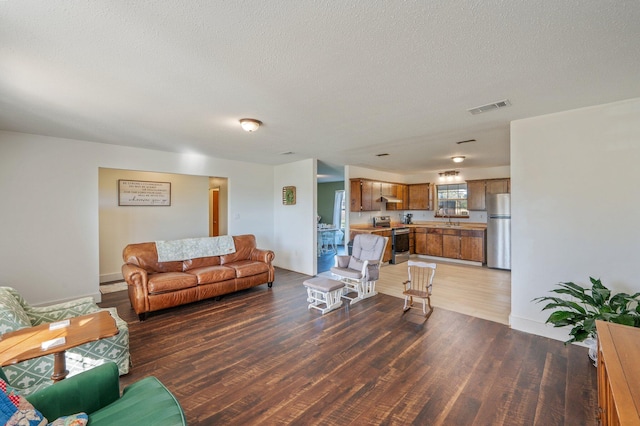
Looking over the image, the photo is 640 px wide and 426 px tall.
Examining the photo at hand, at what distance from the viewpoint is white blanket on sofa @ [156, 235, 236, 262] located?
4.41m

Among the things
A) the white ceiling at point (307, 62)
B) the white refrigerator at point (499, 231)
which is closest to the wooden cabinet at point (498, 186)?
the white refrigerator at point (499, 231)

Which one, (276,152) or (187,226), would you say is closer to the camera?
(276,152)

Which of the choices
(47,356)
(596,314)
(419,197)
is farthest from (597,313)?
(419,197)

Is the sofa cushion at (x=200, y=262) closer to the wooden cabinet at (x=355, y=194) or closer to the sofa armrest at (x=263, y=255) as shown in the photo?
the sofa armrest at (x=263, y=255)

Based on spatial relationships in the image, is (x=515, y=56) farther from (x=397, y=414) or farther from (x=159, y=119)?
(x=159, y=119)

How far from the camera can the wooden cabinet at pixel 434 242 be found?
24.7ft

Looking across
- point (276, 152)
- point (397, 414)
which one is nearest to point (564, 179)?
point (397, 414)

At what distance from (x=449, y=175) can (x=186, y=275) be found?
280 inches

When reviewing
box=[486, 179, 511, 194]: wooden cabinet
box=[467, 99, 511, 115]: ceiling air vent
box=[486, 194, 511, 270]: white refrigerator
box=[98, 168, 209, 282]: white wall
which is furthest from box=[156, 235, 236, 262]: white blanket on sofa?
box=[486, 179, 511, 194]: wooden cabinet

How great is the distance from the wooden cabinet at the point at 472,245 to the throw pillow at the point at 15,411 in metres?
7.71

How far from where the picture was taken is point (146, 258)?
4199mm

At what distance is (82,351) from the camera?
2.23 meters

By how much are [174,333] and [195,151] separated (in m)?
3.19

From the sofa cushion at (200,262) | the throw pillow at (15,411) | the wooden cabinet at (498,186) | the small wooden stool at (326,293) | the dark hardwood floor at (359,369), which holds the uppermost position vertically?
the wooden cabinet at (498,186)
